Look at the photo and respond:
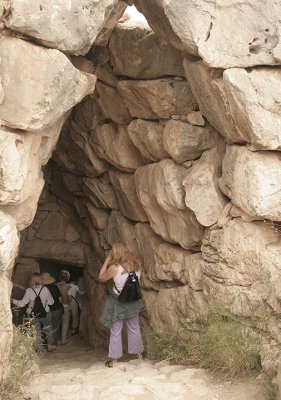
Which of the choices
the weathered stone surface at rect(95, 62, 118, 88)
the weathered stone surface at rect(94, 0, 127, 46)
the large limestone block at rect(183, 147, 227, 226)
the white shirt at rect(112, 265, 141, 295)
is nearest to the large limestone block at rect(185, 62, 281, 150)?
the large limestone block at rect(183, 147, 227, 226)

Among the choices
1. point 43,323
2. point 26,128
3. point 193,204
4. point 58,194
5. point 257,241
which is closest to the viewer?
point 26,128

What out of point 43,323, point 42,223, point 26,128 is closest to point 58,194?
point 42,223

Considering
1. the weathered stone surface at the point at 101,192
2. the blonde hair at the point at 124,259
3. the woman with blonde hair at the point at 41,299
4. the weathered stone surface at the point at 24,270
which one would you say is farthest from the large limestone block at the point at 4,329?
the weathered stone surface at the point at 24,270

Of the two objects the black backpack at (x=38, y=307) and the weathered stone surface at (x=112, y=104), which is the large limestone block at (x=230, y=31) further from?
the black backpack at (x=38, y=307)

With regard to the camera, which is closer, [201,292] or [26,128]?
[26,128]

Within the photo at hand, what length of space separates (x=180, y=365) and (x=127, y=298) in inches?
37.9

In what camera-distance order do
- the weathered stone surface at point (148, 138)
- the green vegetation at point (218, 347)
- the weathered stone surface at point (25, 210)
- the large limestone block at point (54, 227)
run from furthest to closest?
1. the large limestone block at point (54, 227)
2. the weathered stone surface at point (148, 138)
3. the weathered stone surface at point (25, 210)
4. the green vegetation at point (218, 347)

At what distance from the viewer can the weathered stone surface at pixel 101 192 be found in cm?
836

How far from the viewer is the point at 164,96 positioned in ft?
20.4

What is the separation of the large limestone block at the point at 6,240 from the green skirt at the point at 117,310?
154 cm

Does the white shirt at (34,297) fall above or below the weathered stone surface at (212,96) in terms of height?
below

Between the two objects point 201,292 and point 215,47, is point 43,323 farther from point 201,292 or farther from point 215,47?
point 215,47

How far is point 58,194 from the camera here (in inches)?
418

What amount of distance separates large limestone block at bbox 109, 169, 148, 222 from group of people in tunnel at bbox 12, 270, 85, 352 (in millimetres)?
1757
